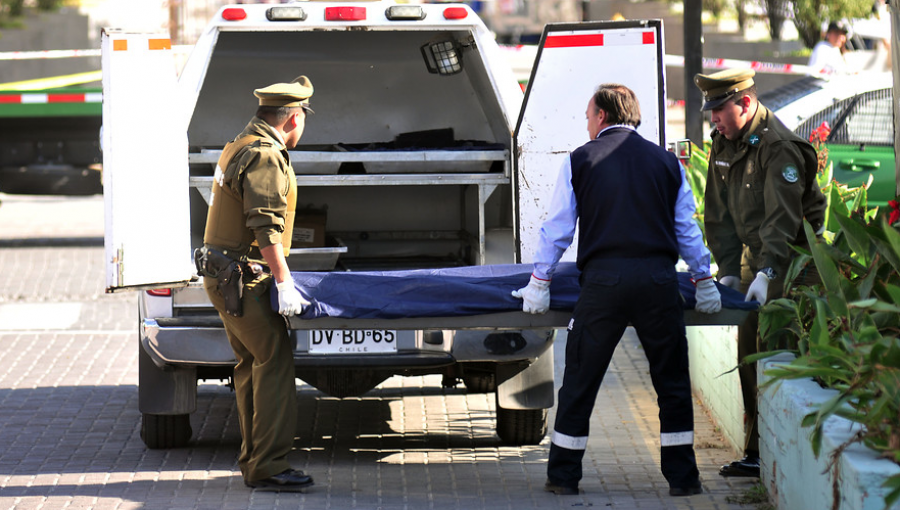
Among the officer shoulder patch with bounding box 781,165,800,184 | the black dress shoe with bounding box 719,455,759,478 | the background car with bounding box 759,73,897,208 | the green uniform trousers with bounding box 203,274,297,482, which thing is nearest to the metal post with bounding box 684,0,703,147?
the background car with bounding box 759,73,897,208

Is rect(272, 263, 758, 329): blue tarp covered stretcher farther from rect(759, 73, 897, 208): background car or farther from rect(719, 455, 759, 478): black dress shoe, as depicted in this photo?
rect(759, 73, 897, 208): background car

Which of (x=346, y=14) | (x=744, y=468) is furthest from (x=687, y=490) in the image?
(x=346, y=14)

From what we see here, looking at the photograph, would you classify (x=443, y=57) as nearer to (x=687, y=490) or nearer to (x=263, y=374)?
(x=263, y=374)

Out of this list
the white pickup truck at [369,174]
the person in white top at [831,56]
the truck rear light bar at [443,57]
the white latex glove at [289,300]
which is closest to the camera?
the white latex glove at [289,300]

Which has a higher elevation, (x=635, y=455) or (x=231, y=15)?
(x=231, y=15)

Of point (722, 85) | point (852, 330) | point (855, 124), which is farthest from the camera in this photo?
point (855, 124)

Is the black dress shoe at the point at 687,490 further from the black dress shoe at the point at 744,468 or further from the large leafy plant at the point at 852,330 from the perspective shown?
the large leafy plant at the point at 852,330

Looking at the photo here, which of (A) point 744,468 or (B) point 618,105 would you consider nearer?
(B) point 618,105

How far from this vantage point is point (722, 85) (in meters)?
5.60

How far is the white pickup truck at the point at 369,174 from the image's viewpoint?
551 cm

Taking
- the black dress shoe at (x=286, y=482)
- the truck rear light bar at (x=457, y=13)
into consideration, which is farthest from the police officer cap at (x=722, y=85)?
the black dress shoe at (x=286, y=482)

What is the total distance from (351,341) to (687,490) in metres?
1.57

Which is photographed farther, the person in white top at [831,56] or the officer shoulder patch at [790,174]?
the person in white top at [831,56]

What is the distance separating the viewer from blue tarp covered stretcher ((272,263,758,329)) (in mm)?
5180
